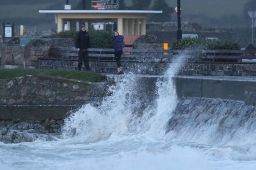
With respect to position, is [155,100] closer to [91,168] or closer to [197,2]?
[91,168]

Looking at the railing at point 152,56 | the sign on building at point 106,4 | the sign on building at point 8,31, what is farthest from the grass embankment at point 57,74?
the sign on building at point 106,4

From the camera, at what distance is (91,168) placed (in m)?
18.4

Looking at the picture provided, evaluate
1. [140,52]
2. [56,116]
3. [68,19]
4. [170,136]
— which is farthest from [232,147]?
[68,19]

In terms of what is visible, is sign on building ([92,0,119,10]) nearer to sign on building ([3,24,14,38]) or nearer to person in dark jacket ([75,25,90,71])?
sign on building ([3,24,14,38])

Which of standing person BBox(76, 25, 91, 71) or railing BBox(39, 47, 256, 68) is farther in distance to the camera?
railing BBox(39, 47, 256, 68)

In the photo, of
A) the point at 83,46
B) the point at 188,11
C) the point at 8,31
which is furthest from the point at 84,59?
the point at 188,11

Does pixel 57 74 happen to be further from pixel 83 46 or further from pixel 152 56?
pixel 152 56

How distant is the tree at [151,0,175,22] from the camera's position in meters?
72.8

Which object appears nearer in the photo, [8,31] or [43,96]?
[43,96]

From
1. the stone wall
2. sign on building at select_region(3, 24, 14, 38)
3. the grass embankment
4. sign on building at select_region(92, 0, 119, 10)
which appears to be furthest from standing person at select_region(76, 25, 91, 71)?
sign on building at select_region(92, 0, 119, 10)

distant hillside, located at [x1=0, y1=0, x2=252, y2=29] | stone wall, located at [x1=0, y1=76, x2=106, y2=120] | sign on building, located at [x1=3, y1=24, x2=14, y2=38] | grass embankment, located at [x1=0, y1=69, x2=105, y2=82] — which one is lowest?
stone wall, located at [x1=0, y1=76, x2=106, y2=120]

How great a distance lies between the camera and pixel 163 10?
76250mm

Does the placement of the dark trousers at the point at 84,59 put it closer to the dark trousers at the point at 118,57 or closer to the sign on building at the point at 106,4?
the dark trousers at the point at 118,57

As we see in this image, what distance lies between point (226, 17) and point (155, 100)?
40.2 meters
